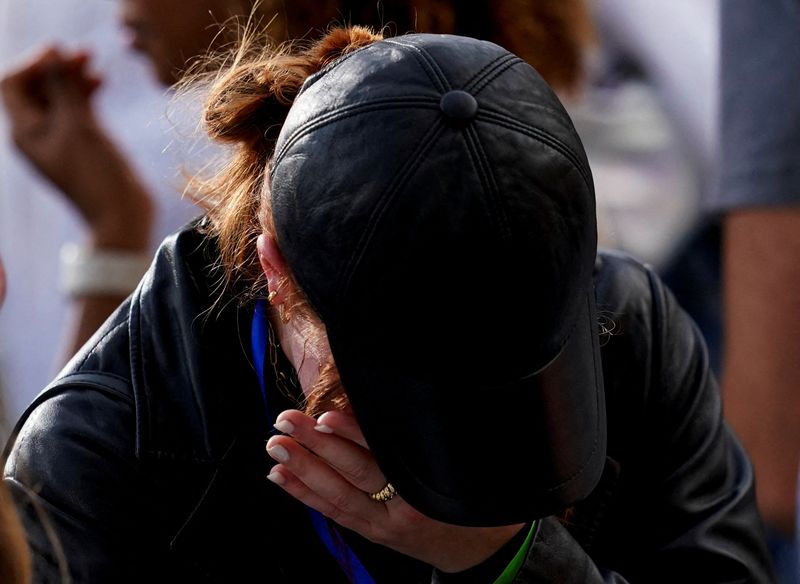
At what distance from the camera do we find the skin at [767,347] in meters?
2.40

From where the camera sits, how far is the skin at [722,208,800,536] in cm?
240

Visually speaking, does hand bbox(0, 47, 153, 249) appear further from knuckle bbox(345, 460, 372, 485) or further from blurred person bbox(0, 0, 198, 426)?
knuckle bbox(345, 460, 372, 485)

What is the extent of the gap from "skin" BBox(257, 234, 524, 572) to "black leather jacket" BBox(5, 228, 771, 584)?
0.37 ft

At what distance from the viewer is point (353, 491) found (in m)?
1.61

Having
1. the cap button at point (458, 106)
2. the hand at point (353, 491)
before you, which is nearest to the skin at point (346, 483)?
the hand at point (353, 491)

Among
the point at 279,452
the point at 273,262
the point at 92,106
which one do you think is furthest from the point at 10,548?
the point at 92,106

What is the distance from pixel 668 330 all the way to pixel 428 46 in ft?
2.39

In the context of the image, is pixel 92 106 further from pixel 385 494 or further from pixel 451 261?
pixel 451 261

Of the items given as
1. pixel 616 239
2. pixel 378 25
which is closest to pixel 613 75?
pixel 616 239

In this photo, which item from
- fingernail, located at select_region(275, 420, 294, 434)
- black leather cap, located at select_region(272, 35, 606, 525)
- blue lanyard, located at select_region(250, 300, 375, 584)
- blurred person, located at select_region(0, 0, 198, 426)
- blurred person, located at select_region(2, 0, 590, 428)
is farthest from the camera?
blurred person, located at select_region(0, 0, 198, 426)

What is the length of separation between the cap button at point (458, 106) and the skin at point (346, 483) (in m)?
0.32

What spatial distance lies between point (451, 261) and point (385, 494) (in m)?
0.39

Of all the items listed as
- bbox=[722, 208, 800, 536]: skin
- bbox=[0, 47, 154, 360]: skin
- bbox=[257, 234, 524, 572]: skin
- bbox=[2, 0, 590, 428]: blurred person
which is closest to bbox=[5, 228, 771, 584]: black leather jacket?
bbox=[257, 234, 524, 572]: skin

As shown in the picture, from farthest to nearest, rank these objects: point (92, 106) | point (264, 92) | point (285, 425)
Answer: point (92, 106) → point (264, 92) → point (285, 425)
